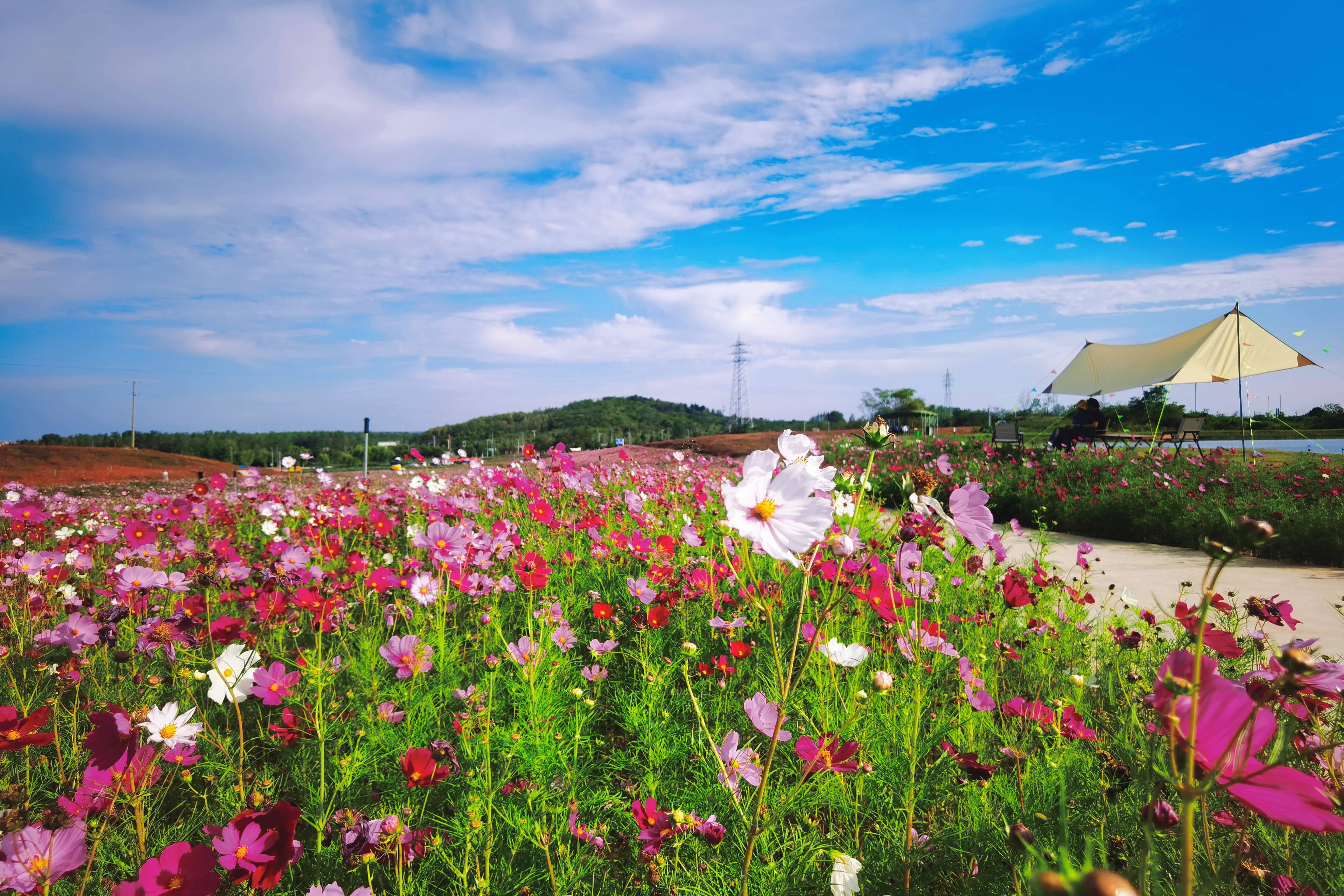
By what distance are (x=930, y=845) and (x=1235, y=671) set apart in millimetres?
1452

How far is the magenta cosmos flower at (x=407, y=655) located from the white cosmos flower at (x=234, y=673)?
283 mm

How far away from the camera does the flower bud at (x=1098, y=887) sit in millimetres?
253

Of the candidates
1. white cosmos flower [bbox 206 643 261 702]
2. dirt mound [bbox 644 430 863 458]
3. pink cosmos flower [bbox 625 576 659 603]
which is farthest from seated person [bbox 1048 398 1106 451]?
white cosmos flower [bbox 206 643 261 702]

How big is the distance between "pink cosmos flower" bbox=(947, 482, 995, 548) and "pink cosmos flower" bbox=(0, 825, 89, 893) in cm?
128

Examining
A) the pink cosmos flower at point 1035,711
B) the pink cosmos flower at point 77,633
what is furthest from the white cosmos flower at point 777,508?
the pink cosmos flower at point 77,633

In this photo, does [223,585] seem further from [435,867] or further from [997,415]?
[997,415]

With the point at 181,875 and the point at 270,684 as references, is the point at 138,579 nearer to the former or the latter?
the point at 270,684

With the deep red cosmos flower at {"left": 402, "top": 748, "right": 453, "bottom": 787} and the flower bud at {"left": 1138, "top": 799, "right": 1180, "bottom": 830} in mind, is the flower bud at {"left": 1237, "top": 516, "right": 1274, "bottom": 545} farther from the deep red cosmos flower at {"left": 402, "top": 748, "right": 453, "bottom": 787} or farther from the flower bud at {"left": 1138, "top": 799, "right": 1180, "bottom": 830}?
the deep red cosmos flower at {"left": 402, "top": 748, "right": 453, "bottom": 787}

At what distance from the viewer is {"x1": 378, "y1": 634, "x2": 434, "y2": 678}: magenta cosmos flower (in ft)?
4.94

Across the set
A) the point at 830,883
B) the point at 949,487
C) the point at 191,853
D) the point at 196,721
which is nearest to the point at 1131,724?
the point at 830,883

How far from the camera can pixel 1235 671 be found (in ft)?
6.19

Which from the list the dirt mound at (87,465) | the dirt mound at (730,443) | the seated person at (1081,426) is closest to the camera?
the dirt mound at (87,465)

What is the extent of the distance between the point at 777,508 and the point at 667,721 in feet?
3.35

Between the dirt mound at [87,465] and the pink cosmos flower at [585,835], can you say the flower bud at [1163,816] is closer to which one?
the pink cosmos flower at [585,835]
